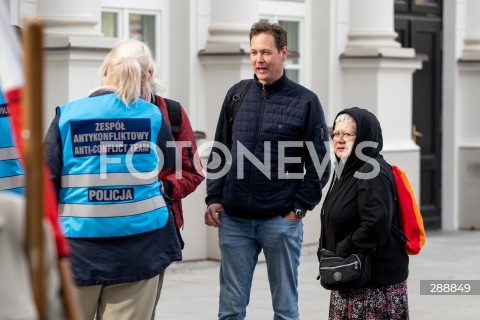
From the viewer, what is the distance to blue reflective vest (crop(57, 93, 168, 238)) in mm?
4820

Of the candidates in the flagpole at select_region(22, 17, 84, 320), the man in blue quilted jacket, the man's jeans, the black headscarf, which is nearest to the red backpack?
the black headscarf

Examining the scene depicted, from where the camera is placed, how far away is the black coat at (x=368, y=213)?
5.62 m

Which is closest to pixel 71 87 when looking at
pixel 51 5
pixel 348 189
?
pixel 51 5

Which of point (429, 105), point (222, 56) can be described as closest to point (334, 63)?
point (222, 56)

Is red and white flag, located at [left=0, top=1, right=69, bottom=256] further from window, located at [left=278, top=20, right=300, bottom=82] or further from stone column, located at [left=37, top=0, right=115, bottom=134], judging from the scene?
window, located at [left=278, top=20, right=300, bottom=82]

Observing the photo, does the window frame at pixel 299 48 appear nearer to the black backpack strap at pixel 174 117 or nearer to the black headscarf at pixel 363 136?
the black backpack strap at pixel 174 117

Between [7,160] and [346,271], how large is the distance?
1.68 meters

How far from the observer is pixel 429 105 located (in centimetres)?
1349

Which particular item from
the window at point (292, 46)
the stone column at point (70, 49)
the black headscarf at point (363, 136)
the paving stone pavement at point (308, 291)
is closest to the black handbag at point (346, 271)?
the black headscarf at point (363, 136)

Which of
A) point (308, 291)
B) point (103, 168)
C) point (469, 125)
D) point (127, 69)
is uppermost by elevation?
point (127, 69)

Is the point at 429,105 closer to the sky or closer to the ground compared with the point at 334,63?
closer to the ground

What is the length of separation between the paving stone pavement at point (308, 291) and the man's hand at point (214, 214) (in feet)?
6.03

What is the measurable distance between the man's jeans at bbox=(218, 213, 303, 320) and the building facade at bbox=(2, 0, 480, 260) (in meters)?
2.48

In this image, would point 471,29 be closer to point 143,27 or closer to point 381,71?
point 381,71
